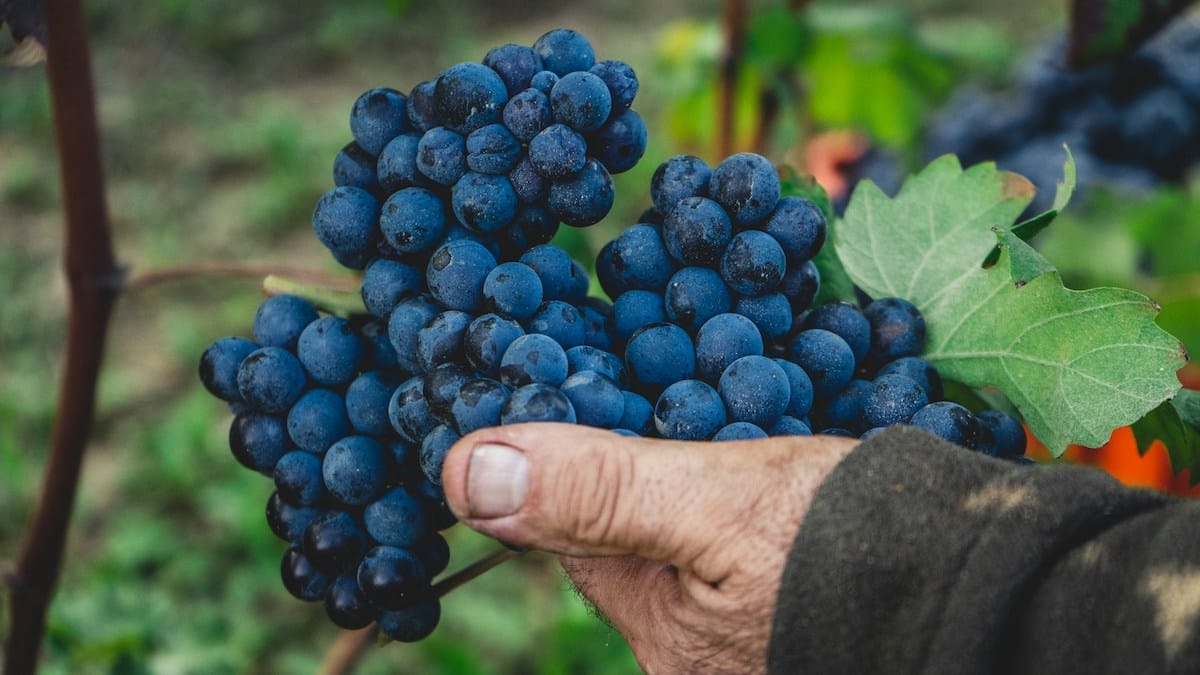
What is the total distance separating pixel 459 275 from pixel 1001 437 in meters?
0.52

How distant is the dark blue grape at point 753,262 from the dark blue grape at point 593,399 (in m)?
0.16

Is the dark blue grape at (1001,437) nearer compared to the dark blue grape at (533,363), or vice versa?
the dark blue grape at (533,363)

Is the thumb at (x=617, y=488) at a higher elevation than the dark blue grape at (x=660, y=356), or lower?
lower

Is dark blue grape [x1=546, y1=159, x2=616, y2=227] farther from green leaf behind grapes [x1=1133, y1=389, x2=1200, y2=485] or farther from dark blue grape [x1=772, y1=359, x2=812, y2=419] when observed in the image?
green leaf behind grapes [x1=1133, y1=389, x2=1200, y2=485]

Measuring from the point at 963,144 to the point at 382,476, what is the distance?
180 cm

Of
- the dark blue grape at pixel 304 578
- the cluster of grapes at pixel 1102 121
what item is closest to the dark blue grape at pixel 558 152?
the dark blue grape at pixel 304 578

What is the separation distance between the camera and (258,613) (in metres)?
2.36

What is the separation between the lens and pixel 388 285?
0.86 metres

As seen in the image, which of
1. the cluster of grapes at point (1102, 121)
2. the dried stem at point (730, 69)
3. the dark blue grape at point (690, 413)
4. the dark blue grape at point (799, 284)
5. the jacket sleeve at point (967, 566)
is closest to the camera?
the jacket sleeve at point (967, 566)

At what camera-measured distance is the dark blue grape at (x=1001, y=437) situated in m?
0.89

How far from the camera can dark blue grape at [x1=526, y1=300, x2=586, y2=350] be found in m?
0.81

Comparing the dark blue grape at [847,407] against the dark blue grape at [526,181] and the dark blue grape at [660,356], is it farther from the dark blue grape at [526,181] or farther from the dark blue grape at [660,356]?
the dark blue grape at [526,181]

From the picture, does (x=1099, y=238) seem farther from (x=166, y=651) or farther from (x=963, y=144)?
(x=166, y=651)

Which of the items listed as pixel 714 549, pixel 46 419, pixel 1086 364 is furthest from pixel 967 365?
pixel 46 419
